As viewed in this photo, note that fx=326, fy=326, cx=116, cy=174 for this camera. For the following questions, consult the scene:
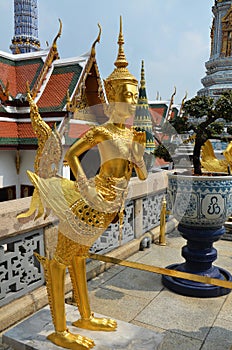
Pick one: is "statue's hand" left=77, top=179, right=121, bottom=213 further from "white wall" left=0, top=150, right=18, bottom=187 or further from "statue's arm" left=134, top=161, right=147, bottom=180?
"white wall" left=0, top=150, right=18, bottom=187

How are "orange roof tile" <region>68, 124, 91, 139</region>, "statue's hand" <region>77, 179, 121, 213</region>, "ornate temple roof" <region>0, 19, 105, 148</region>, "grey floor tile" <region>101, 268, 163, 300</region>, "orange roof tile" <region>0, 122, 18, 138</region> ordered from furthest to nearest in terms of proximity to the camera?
"orange roof tile" <region>68, 124, 91, 139</region> → "ornate temple roof" <region>0, 19, 105, 148</region> → "orange roof tile" <region>0, 122, 18, 138</region> → "grey floor tile" <region>101, 268, 163, 300</region> → "statue's hand" <region>77, 179, 121, 213</region>

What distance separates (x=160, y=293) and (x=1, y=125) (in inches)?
278

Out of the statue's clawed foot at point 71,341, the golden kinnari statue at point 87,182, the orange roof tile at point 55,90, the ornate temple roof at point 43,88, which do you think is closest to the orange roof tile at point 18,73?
the ornate temple roof at point 43,88

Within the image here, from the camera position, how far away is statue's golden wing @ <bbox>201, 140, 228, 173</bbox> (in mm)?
5738

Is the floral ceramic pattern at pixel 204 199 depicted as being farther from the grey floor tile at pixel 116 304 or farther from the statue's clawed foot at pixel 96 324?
the statue's clawed foot at pixel 96 324

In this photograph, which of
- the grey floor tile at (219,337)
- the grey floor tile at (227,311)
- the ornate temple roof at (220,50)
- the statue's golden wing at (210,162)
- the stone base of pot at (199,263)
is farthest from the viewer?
the ornate temple roof at (220,50)

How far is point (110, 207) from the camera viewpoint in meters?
2.30

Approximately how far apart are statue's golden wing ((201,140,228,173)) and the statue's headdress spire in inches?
147

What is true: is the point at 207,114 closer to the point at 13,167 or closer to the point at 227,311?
the point at 227,311

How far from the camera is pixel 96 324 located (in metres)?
2.68

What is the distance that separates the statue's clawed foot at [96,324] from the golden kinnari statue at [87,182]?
23 centimetres

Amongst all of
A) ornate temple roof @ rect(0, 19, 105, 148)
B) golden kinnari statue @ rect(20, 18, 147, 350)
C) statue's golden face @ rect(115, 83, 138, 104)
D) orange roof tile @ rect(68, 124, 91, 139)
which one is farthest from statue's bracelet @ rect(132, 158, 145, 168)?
orange roof tile @ rect(68, 124, 91, 139)

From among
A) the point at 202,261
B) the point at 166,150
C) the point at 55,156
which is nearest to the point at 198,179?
the point at 166,150

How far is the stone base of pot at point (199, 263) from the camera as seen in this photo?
12.3 feet
